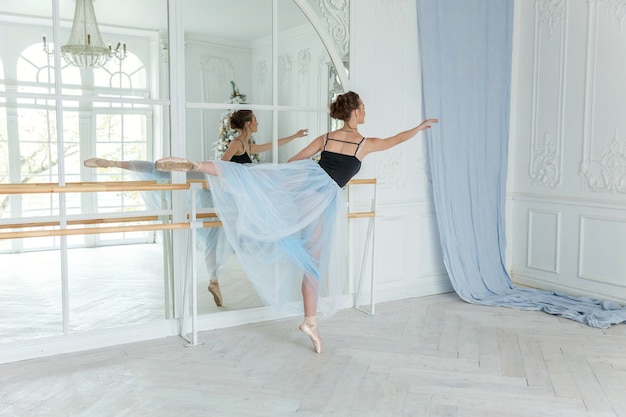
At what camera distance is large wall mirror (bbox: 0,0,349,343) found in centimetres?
342

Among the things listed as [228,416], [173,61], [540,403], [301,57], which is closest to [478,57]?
[301,57]

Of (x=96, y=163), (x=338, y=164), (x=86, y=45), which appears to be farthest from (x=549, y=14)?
(x=96, y=163)

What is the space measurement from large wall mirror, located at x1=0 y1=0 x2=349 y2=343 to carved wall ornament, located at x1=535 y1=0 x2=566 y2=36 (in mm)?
2068

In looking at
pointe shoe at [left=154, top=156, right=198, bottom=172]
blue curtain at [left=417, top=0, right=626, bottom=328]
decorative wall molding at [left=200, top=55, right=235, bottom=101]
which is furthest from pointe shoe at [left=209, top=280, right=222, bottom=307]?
blue curtain at [left=417, top=0, right=626, bottom=328]

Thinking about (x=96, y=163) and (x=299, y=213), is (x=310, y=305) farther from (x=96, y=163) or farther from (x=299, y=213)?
(x=96, y=163)

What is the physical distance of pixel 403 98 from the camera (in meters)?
4.78

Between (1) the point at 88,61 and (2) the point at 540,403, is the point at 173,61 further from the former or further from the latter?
(2) the point at 540,403

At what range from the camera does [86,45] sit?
358cm

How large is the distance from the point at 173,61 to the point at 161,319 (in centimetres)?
158

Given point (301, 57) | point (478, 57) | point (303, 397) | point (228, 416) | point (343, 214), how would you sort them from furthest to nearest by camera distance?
point (478, 57) → point (301, 57) → point (343, 214) → point (303, 397) → point (228, 416)

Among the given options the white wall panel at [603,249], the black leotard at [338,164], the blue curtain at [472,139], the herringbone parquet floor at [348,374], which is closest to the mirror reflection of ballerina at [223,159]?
the herringbone parquet floor at [348,374]

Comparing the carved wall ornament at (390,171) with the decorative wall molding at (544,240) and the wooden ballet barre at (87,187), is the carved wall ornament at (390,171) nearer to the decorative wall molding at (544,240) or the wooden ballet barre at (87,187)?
the decorative wall molding at (544,240)

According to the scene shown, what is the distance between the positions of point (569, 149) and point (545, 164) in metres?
0.26

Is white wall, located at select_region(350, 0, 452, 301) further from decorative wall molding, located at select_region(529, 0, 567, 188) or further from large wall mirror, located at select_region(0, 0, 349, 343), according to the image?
decorative wall molding, located at select_region(529, 0, 567, 188)
